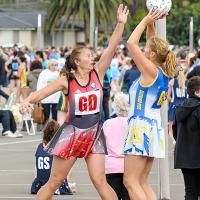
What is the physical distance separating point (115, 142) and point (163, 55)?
1.55 meters

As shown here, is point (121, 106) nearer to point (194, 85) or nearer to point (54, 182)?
point (194, 85)

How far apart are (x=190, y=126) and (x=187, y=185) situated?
25.5 inches

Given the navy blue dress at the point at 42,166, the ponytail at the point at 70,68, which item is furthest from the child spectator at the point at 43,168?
the ponytail at the point at 70,68

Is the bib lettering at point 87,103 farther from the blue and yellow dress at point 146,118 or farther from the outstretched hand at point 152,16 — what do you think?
the outstretched hand at point 152,16

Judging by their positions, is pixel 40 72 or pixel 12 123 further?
pixel 40 72

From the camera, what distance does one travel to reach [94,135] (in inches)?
440

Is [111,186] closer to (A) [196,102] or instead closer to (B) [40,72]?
(A) [196,102]

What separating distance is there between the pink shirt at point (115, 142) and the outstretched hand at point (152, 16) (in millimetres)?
1454

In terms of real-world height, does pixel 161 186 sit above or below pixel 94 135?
below

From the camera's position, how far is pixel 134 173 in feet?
35.0

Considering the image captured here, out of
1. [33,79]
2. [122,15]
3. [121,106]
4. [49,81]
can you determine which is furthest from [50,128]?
[33,79]

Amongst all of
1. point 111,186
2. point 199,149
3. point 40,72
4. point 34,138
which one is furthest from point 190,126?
point 40,72

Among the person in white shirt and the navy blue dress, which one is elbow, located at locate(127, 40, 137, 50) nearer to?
the navy blue dress

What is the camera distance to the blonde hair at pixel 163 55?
10.7 metres
